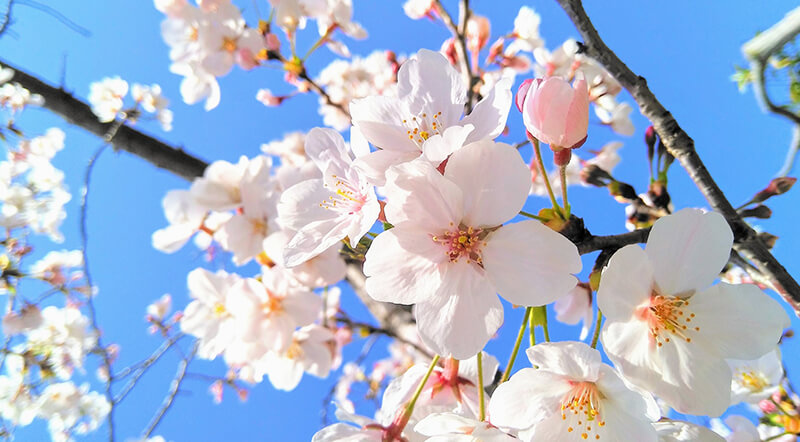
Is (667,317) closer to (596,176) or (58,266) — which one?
(596,176)

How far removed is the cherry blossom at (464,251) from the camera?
545 mm

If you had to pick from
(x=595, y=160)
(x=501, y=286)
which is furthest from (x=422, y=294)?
(x=595, y=160)

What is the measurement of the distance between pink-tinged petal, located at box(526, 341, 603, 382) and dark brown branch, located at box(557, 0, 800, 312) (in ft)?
1.51

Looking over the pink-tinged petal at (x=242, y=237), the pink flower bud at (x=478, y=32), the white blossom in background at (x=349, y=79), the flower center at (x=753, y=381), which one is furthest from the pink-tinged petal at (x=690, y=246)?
the white blossom in background at (x=349, y=79)

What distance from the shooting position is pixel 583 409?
2.05ft

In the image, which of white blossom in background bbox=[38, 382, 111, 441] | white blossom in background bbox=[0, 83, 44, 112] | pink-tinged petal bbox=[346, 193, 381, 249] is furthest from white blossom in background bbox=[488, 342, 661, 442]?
white blossom in background bbox=[38, 382, 111, 441]

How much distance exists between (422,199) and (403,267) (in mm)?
94

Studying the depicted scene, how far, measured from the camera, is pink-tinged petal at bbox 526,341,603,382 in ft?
1.78

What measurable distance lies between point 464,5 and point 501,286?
132 centimetres

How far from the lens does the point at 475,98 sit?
5.50 feet

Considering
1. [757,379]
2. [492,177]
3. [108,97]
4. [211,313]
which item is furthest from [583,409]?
[108,97]

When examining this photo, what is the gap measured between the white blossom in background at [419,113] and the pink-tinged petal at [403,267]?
8 cm

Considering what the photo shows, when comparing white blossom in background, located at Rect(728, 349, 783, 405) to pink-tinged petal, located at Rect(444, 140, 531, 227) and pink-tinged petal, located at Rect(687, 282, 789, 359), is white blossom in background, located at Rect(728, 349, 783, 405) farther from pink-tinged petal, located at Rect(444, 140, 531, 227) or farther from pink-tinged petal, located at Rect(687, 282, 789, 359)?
pink-tinged petal, located at Rect(444, 140, 531, 227)

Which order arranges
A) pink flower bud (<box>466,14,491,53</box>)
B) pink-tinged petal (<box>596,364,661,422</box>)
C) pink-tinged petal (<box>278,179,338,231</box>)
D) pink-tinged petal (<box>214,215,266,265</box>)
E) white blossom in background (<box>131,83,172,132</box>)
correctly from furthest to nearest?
white blossom in background (<box>131,83,172,132</box>)
pink flower bud (<box>466,14,491,53</box>)
pink-tinged petal (<box>214,215,266,265</box>)
pink-tinged petal (<box>278,179,338,231</box>)
pink-tinged petal (<box>596,364,661,422</box>)
